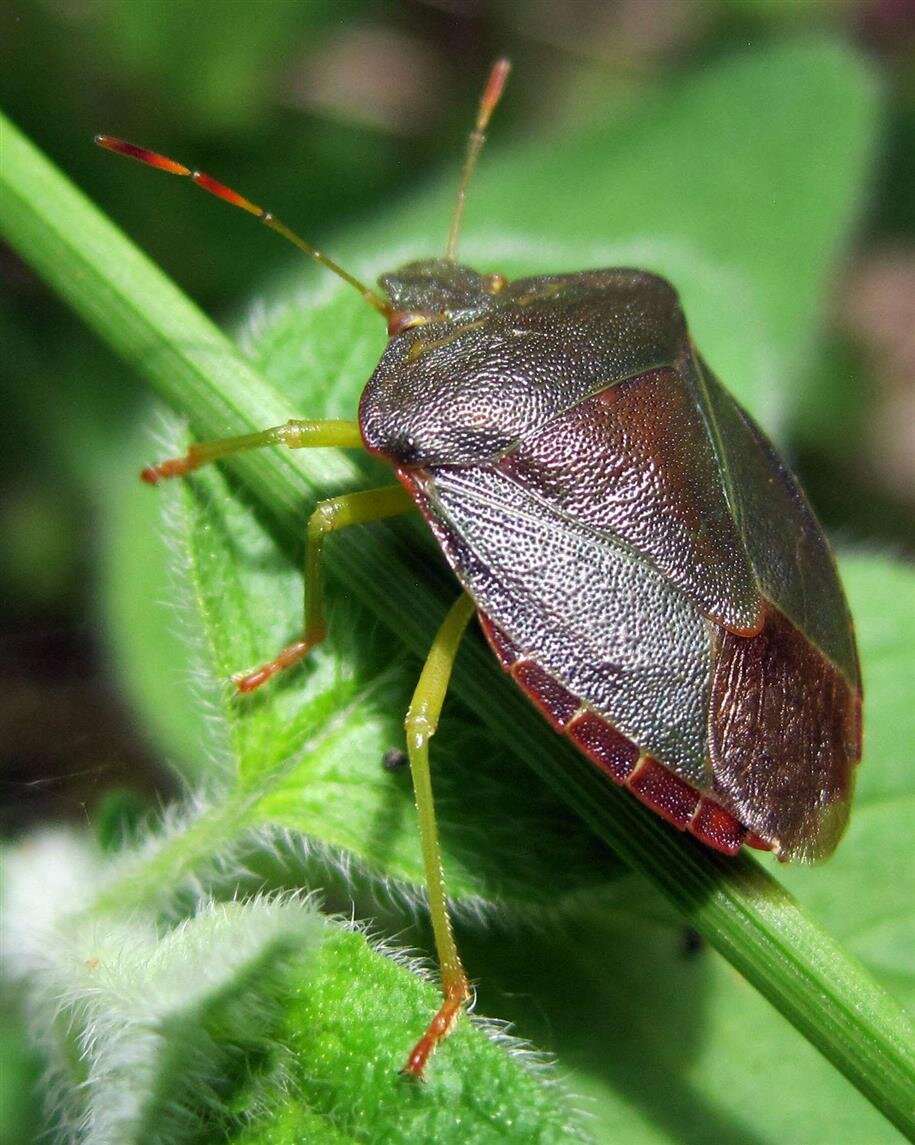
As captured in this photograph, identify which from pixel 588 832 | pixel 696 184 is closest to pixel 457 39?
pixel 696 184

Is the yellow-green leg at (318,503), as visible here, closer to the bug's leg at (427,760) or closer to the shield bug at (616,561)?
the shield bug at (616,561)

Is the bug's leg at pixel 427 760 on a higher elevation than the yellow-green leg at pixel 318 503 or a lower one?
lower

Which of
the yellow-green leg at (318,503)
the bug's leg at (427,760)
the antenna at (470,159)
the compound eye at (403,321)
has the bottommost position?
the bug's leg at (427,760)

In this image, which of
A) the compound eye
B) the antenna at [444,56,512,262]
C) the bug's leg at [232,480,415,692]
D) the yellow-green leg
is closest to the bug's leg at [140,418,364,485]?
the yellow-green leg

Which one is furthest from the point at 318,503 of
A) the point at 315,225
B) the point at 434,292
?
the point at 315,225

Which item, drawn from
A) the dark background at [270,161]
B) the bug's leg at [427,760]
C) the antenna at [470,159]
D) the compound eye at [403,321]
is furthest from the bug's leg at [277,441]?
the dark background at [270,161]

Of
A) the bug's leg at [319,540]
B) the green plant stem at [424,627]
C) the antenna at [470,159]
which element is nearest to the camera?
the green plant stem at [424,627]

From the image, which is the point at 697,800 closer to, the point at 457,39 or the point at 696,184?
the point at 696,184
